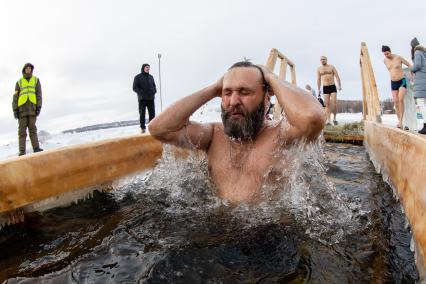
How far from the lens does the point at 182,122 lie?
279 cm

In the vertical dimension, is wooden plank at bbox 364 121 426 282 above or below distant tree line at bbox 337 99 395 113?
above

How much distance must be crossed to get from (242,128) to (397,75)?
18.6 ft

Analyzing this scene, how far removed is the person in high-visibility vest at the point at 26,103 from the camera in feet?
21.6

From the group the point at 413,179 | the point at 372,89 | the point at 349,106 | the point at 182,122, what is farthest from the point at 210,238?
the point at 349,106

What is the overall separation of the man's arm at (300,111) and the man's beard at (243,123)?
0.88 feet

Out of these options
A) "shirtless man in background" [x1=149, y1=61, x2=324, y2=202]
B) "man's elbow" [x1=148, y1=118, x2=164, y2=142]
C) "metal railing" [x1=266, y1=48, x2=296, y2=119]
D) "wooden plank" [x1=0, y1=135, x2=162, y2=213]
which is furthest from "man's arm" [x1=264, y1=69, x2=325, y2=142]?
"metal railing" [x1=266, y1=48, x2=296, y2=119]

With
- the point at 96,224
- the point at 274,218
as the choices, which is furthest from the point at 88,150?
the point at 274,218

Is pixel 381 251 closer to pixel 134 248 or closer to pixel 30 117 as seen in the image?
pixel 134 248

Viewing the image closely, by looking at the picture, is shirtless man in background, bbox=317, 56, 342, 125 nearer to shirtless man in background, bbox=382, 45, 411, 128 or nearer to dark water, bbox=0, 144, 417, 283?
shirtless man in background, bbox=382, 45, 411, 128

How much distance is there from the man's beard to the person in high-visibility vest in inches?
207

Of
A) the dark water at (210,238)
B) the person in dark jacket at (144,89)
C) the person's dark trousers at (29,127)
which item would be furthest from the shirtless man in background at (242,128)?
the person in dark jacket at (144,89)

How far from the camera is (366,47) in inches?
315

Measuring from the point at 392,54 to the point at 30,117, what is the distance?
7230 mm

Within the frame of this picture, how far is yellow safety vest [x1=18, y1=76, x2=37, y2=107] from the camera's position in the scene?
6.56 meters
